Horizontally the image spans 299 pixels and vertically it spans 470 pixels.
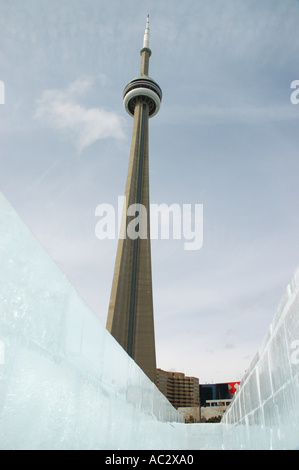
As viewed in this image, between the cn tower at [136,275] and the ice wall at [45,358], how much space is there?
3117 centimetres

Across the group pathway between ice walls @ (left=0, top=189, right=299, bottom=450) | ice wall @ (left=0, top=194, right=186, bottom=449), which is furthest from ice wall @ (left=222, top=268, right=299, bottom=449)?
ice wall @ (left=0, top=194, right=186, bottom=449)

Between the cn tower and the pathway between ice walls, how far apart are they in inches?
1213

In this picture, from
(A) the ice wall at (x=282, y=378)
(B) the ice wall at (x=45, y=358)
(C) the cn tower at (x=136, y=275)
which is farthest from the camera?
(C) the cn tower at (x=136, y=275)

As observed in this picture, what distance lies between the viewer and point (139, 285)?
122 ft

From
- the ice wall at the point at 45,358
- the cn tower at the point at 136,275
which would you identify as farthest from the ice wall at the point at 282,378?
the cn tower at the point at 136,275

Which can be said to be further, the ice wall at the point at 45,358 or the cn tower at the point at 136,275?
the cn tower at the point at 136,275

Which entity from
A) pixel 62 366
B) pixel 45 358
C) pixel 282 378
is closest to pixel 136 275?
pixel 282 378

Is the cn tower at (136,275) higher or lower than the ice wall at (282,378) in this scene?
higher

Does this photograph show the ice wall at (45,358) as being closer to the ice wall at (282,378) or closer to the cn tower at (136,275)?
the ice wall at (282,378)

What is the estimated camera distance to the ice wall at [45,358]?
1.87 meters

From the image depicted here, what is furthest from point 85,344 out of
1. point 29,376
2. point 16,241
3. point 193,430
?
point 193,430

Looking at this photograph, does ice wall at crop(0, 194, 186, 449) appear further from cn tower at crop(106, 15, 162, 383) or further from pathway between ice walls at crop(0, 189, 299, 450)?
cn tower at crop(106, 15, 162, 383)
